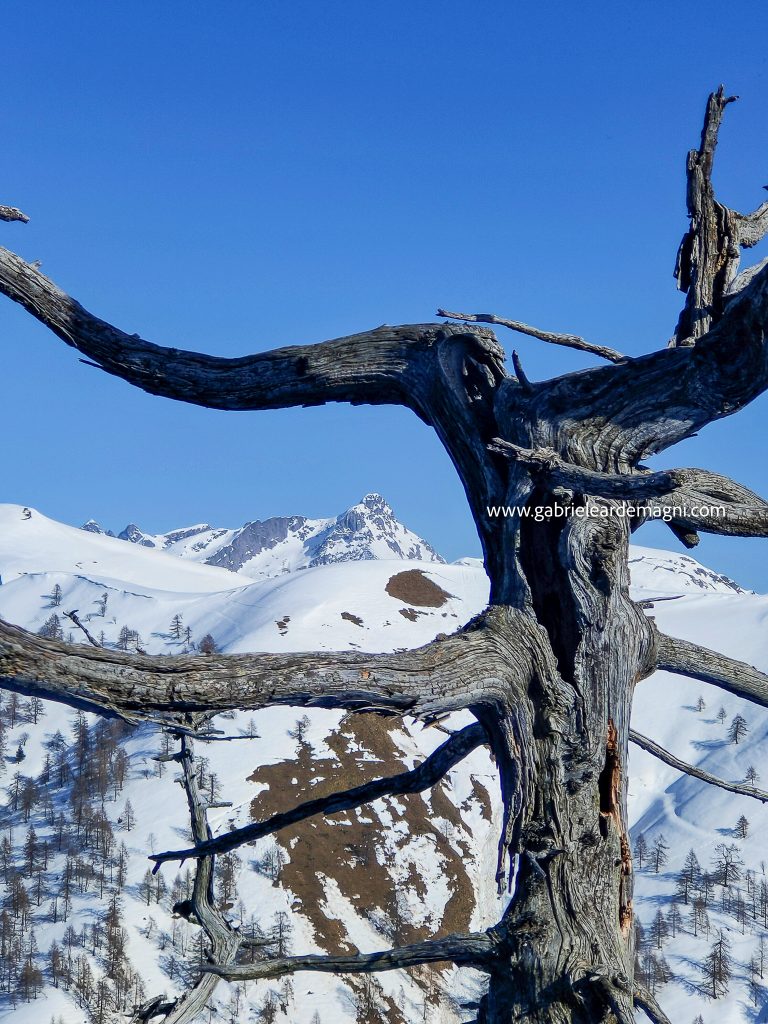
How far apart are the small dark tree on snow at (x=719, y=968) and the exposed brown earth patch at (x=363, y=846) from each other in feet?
61.7

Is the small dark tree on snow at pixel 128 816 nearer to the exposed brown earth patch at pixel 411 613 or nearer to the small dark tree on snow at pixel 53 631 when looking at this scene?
the small dark tree on snow at pixel 53 631

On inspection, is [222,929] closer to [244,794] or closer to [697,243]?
[697,243]

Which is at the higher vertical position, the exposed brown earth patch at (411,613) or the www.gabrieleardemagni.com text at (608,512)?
the exposed brown earth patch at (411,613)

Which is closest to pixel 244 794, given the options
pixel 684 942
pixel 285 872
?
pixel 285 872

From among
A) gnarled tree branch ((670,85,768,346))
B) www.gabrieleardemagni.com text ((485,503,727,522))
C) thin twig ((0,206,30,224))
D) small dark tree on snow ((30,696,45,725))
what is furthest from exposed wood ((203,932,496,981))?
small dark tree on snow ((30,696,45,725))

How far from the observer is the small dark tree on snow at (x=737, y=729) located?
104 m

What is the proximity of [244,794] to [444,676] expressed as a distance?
8206 centimetres

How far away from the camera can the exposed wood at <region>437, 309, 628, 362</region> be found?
4.39m

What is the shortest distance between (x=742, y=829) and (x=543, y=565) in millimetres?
97100

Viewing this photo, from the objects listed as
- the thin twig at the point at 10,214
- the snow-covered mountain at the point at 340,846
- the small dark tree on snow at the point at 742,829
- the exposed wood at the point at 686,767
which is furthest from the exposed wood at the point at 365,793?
the small dark tree on snow at the point at 742,829

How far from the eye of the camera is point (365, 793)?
457 cm

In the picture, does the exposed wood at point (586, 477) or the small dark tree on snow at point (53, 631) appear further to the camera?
the exposed wood at point (586, 477)

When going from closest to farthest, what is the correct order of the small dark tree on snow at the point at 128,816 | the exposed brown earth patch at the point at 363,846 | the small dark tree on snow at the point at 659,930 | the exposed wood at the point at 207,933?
the exposed wood at the point at 207,933, the exposed brown earth patch at the point at 363,846, the small dark tree on snow at the point at 659,930, the small dark tree on snow at the point at 128,816

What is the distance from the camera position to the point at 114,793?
88.0m
